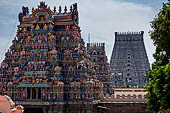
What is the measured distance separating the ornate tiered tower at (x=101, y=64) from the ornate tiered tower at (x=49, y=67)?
14.8 meters

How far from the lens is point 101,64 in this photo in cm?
5856

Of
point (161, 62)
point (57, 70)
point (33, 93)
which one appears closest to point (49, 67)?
point (57, 70)

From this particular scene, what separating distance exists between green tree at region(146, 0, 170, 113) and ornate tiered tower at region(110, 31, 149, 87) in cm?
5453

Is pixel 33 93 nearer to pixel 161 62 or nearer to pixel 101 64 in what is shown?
pixel 161 62

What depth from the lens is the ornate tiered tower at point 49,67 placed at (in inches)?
1486

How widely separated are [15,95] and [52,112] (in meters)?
6.16

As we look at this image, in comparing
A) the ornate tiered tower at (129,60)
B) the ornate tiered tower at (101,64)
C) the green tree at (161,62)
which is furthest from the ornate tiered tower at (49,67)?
the ornate tiered tower at (129,60)

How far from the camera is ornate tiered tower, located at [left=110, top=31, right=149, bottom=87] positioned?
87188mm

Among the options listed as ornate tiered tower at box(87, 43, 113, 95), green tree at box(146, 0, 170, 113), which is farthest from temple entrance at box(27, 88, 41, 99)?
ornate tiered tower at box(87, 43, 113, 95)

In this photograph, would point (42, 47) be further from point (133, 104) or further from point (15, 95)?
point (133, 104)

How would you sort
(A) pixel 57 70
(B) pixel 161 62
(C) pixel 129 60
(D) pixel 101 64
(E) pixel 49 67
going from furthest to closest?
(C) pixel 129 60 < (D) pixel 101 64 < (E) pixel 49 67 < (A) pixel 57 70 < (B) pixel 161 62

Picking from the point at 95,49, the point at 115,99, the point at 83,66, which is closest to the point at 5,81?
the point at 83,66

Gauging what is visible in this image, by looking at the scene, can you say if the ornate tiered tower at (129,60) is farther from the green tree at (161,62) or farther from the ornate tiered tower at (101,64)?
the green tree at (161,62)

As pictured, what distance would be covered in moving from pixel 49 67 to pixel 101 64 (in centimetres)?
2136
